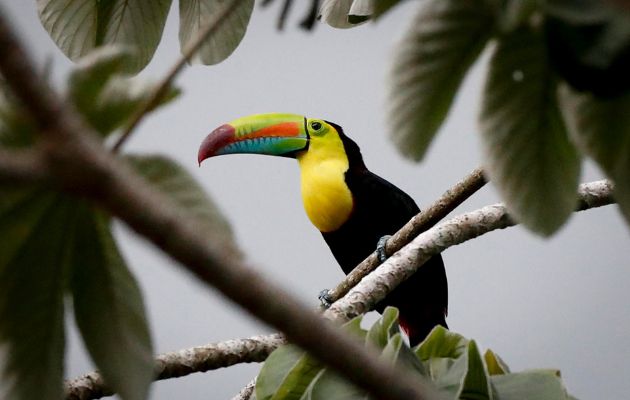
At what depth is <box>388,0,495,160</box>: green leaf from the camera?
0.55 meters

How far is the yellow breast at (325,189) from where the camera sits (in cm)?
354

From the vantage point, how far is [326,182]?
141 inches

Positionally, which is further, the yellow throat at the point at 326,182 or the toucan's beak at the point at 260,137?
the yellow throat at the point at 326,182

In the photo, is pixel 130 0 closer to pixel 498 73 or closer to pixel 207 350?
pixel 207 350

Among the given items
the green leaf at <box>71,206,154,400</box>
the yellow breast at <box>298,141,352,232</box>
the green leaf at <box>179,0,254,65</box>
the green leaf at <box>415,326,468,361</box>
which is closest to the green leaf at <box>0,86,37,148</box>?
the green leaf at <box>71,206,154,400</box>

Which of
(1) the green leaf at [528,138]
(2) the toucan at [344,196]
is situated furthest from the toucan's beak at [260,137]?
(1) the green leaf at [528,138]

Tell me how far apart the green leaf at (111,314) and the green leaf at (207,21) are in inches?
25.7

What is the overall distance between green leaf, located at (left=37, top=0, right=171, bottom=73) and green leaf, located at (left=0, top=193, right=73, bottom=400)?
0.73m

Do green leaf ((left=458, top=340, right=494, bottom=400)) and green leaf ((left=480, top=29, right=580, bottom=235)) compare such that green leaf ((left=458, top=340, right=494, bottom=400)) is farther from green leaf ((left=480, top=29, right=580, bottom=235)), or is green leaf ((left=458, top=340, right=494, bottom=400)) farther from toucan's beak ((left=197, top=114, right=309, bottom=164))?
toucan's beak ((left=197, top=114, right=309, bottom=164))

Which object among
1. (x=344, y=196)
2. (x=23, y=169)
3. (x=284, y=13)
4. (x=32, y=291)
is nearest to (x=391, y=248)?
(x=284, y=13)

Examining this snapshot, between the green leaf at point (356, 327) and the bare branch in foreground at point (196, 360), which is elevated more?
the bare branch in foreground at point (196, 360)

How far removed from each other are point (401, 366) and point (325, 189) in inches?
101

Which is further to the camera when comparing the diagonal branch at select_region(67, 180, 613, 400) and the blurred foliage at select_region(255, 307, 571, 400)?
the diagonal branch at select_region(67, 180, 613, 400)

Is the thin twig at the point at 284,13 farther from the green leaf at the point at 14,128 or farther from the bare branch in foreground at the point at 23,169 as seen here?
the bare branch in foreground at the point at 23,169
